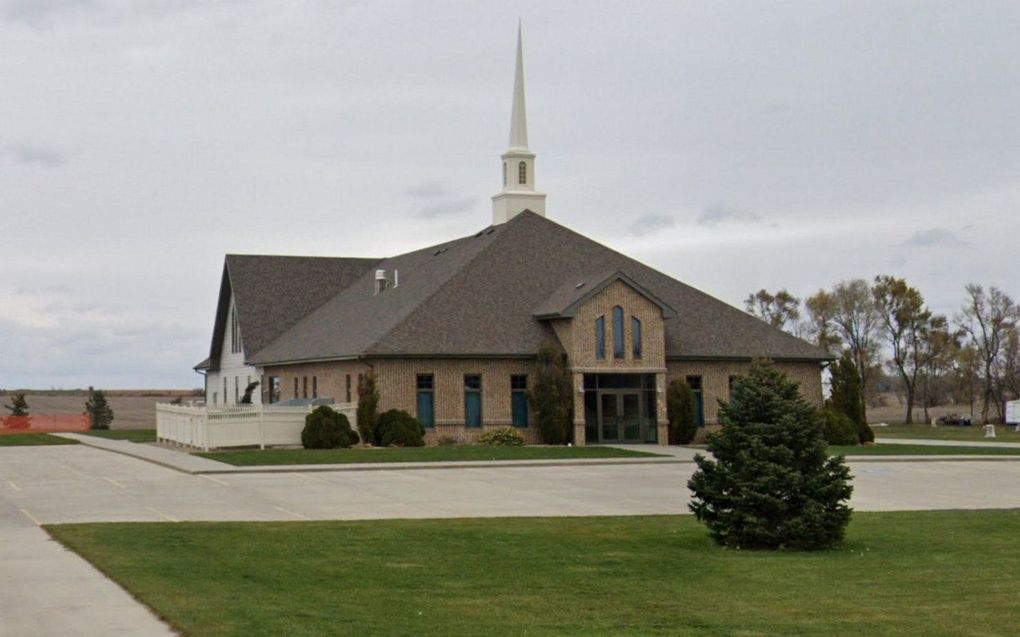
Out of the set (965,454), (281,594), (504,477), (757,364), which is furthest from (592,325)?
(281,594)

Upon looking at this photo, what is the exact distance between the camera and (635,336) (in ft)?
173

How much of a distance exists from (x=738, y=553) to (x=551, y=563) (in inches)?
119

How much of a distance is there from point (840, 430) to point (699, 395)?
5924mm

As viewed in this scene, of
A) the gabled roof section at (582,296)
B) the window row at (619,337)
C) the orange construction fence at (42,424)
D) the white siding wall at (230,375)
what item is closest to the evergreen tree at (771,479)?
the gabled roof section at (582,296)

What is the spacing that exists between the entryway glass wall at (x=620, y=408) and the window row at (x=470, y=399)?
2.50m

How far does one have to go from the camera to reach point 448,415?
5088 cm

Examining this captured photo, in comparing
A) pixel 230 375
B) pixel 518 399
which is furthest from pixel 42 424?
pixel 518 399

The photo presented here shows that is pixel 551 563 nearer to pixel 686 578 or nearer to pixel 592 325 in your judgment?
pixel 686 578

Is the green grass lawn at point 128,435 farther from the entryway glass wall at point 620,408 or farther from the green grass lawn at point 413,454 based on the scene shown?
the entryway glass wall at point 620,408

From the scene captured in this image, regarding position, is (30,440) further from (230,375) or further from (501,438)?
(501,438)

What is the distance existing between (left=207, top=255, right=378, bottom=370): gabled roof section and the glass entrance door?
20181mm

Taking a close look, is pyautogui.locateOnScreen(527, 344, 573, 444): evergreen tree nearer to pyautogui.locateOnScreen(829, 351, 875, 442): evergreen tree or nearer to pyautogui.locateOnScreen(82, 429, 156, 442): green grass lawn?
pyautogui.locateOnScreen(829, 351, 875, 442): evergreen tree

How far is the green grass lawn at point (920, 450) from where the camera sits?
4566 centimetres

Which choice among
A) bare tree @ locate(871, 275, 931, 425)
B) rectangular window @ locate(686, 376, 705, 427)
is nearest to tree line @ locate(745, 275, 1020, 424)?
bare tree @ locate(871, 275, 931, 425)
